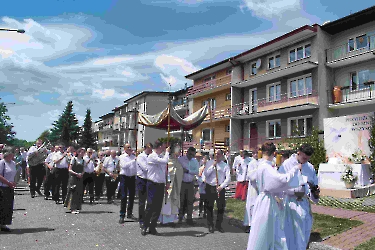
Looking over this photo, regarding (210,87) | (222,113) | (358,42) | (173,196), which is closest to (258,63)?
(222,113)

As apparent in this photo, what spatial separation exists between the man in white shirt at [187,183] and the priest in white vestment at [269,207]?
4.35 m

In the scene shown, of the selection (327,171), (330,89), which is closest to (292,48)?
(330,89)

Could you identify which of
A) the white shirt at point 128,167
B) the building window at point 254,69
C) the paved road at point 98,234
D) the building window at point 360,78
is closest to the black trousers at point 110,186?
the paved road at point 98,234

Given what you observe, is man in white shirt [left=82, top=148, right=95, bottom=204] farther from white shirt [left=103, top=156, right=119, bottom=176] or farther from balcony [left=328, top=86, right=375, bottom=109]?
Answer: balcony [left=328, top=86, right=375, bottom=109]

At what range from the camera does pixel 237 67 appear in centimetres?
3173

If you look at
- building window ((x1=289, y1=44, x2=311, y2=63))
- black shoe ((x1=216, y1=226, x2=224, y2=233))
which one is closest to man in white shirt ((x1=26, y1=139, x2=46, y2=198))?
black shoe ((x1=216, y1=226, x2=224, y2=233))

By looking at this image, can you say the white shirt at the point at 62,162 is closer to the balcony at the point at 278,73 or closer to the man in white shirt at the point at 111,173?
the man in white shirt at the point at 111,173

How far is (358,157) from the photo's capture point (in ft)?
48.6

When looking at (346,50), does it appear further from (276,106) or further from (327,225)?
(327,225)

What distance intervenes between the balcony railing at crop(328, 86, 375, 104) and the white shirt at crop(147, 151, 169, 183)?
17.5 m

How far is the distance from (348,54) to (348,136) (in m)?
9.73

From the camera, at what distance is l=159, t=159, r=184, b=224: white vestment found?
9453 millimetres

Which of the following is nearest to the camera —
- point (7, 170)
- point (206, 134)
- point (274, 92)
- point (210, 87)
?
point (7, 170)

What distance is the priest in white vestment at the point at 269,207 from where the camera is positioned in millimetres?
5285
